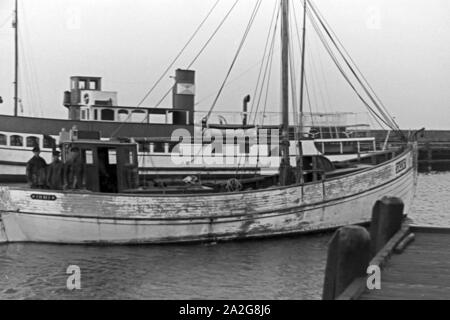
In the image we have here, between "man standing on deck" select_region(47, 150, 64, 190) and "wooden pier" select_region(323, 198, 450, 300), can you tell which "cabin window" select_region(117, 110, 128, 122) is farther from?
"wooden pier" select_region(323, 198, 450, 300)

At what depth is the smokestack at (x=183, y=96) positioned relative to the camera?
2688cm

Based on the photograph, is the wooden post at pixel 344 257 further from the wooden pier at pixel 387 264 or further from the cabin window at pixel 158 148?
the cabin window at pixel 158 148

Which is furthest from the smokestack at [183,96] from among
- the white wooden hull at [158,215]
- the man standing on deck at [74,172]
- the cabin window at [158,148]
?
the white wooden hull at [158,215]

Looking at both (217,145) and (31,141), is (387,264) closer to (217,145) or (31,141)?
(217,145)

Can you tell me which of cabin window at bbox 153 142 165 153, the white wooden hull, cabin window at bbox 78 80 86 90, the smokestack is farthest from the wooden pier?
cabin window at bbox 78 80 86 90

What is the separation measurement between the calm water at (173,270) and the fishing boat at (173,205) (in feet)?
1.44

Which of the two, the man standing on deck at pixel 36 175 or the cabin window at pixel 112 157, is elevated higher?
the cabin window at pixel 112 157

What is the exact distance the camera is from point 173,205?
17078 mm

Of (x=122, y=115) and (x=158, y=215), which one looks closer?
(x=158, y=215)

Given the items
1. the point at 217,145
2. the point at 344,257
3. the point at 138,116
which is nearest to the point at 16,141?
the point at 138,116

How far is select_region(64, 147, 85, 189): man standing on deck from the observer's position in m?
17.2

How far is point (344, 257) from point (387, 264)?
66.0 inches
